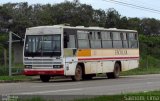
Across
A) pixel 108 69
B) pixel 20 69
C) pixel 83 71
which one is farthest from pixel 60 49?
pixel 20 69

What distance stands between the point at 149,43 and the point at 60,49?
1921 inches

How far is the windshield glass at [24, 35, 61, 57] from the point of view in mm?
28844

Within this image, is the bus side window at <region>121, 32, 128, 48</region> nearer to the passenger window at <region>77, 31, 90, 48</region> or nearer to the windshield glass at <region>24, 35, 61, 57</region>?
the passenger window at <region>77, 31, 90, 48</region>

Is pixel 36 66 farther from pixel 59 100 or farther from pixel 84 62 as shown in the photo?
pixel 59 100

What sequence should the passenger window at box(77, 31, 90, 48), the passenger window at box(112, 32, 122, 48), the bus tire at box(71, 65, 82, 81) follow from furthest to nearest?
the passenger window at box(112, 32, 122, 48) < the passenger window at box(77, 31, 90, 48) < the bus tire at box(71, 65, 82, 81)

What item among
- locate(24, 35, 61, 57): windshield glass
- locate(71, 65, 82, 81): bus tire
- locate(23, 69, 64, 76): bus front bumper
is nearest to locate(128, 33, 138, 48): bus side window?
locate(71, 65, 82, 81): bus tire

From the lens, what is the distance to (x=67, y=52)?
29.2m

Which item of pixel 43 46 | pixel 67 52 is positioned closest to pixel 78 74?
pixel 67 52

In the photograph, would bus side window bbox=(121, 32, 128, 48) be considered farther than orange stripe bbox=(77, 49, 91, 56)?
Yes

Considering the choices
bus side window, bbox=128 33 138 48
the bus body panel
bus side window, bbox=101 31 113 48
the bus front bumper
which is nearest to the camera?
the bus front bumper

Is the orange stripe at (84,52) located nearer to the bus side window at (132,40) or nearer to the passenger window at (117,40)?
the passenger window at (117,40)

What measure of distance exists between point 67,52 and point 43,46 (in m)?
1.46

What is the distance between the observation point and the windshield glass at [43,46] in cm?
2884

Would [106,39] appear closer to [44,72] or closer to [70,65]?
[70,65]
